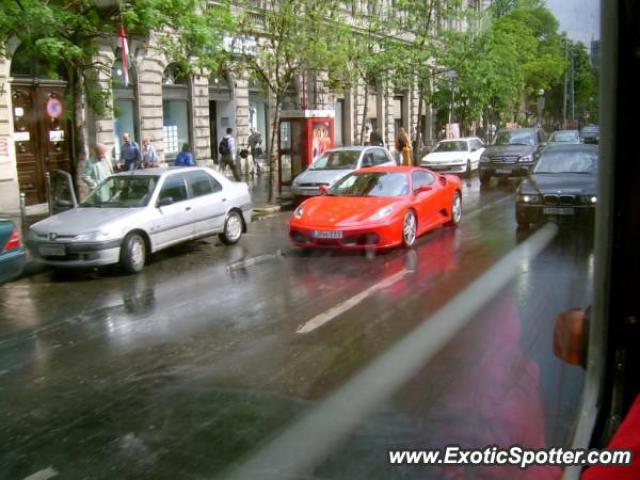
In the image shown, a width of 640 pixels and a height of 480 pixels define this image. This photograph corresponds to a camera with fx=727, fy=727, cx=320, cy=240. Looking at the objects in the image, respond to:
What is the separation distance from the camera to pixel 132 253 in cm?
1028

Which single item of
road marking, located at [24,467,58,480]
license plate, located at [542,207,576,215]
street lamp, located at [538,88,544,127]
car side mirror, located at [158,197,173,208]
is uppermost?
street lamp, located at [538,88,544,127]

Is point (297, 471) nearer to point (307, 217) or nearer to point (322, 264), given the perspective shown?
point (322, 264)

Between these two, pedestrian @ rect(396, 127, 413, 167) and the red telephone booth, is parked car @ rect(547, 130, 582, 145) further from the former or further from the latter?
pedestrian @ rect(396, 127, 413, 167)

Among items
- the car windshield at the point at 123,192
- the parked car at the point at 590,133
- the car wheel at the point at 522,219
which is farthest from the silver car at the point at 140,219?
the parked car at the point at 590,133

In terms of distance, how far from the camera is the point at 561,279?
179 cm

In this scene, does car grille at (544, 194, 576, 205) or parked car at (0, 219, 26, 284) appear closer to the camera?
car grille at (544, 194, 576, 205)

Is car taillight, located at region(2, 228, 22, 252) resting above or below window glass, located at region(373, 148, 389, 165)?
below

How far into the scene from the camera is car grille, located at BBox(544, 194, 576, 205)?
6.05 feet

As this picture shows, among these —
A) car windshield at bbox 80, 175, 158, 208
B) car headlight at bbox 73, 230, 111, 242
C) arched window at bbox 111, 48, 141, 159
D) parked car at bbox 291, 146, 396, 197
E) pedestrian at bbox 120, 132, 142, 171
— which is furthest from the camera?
arched window at bbox 111, 48, 141, 159

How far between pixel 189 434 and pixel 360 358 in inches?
70.4

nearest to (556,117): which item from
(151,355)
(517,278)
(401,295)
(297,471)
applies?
(517,278)

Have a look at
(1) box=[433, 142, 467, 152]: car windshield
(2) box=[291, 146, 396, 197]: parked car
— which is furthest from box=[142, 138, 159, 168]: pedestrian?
(1) box=[433, 142, 467, 152]: car windshield

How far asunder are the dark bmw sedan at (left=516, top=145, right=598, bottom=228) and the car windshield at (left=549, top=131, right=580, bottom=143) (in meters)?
0.02

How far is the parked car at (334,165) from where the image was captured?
17.9m
